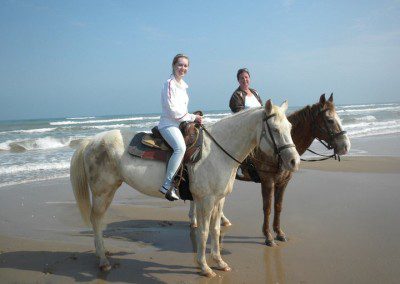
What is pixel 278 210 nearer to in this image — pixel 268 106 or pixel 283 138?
pixel 283 138

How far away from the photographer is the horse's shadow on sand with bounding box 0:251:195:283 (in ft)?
11.9

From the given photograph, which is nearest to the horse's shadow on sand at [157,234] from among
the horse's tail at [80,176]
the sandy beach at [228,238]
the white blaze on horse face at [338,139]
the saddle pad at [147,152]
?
the sandy beach at [228,238]

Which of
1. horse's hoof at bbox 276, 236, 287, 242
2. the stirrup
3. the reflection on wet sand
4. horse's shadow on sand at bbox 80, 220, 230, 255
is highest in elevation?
the stirrup

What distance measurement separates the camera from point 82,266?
389cm

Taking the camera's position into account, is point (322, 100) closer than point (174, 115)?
No

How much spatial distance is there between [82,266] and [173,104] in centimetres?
229

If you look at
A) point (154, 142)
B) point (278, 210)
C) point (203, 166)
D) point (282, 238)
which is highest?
point (154, 142)

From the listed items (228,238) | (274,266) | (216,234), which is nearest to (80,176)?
(216,234)

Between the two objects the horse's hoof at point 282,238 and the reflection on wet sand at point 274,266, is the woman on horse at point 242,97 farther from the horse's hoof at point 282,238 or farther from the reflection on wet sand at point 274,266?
the reflection on wet sand at point 274,266

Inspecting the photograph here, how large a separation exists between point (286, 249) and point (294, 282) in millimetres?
874

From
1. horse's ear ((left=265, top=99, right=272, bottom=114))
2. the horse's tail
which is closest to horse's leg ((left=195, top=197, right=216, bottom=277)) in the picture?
horse's ear ((left=265, top=99, right=272, bottom=114))

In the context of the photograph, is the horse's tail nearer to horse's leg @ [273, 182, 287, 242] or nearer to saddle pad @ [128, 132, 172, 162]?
saddle pad @ [128, 132, 172, 162]

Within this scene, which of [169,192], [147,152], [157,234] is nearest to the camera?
[169,192]

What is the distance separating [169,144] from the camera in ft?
11.6
